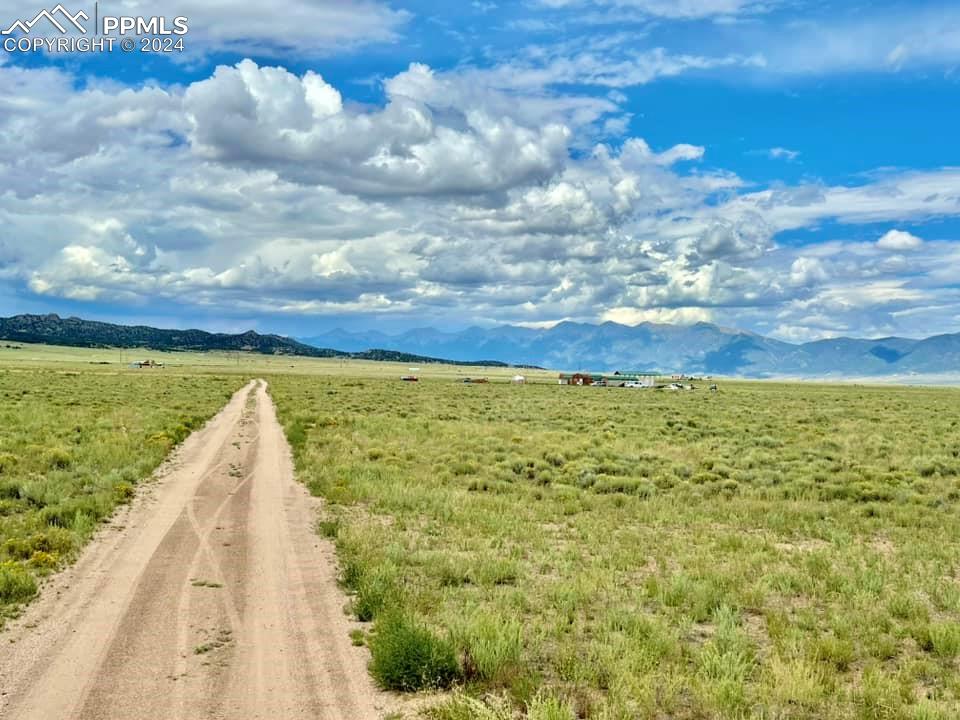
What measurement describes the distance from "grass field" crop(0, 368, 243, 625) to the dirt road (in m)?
0.57

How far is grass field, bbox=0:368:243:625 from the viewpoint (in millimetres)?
13500

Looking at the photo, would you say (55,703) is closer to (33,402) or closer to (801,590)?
(801,590)

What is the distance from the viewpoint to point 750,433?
4131 centimetres

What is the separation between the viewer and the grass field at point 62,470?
44.3 ft

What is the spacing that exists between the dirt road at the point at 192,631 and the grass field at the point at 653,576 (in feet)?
2.45

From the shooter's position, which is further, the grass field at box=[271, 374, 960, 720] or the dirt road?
the grass field at box=[271, 374, 960, 720]

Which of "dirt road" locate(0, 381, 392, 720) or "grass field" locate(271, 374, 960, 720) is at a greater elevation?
"grass field" locate(271, 374, 960, 720)

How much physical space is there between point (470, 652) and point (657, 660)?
239cm

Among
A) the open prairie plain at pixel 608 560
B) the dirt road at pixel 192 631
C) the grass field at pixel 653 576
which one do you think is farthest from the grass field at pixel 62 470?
the grass field at pixel 653 576

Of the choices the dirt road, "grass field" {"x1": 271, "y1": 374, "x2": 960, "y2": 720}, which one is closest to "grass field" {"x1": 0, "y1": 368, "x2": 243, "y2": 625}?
the dirt road

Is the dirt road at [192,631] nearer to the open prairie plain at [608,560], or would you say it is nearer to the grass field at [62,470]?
Result: the open prairie plain at [608,560]

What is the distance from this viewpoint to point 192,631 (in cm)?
997

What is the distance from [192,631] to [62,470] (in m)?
15.3

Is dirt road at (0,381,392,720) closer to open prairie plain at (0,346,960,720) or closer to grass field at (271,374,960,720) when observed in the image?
open prairie plain at (0,346,960,720)
